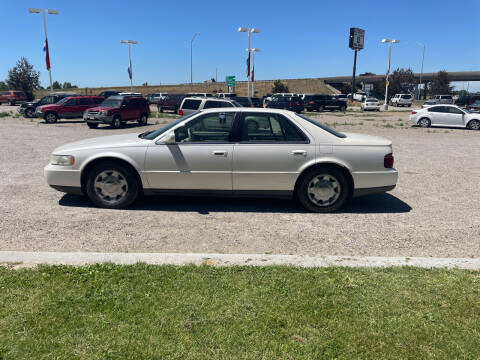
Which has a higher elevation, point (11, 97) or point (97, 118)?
point (11, 97)

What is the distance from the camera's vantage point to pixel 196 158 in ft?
19.1

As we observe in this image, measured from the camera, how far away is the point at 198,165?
5816mm

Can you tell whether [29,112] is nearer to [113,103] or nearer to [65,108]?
[65,108]

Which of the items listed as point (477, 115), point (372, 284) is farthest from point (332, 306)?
point (477, 115)

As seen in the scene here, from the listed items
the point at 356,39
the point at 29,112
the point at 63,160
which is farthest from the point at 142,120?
the point at 356,39

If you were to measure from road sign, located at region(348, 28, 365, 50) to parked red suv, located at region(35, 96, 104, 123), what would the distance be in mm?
47620

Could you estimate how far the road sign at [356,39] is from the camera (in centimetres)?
6125

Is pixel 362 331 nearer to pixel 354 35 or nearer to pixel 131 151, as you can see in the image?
pixel 131 151

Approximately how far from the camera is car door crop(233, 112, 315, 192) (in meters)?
5.79

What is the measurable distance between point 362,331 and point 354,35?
65355 mm

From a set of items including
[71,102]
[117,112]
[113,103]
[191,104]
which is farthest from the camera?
[71,102]

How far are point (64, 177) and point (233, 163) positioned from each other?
103 inches

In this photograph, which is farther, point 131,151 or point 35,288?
point 131,151

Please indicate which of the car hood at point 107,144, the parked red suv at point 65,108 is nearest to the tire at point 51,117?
the parked red suv at point 65,108
